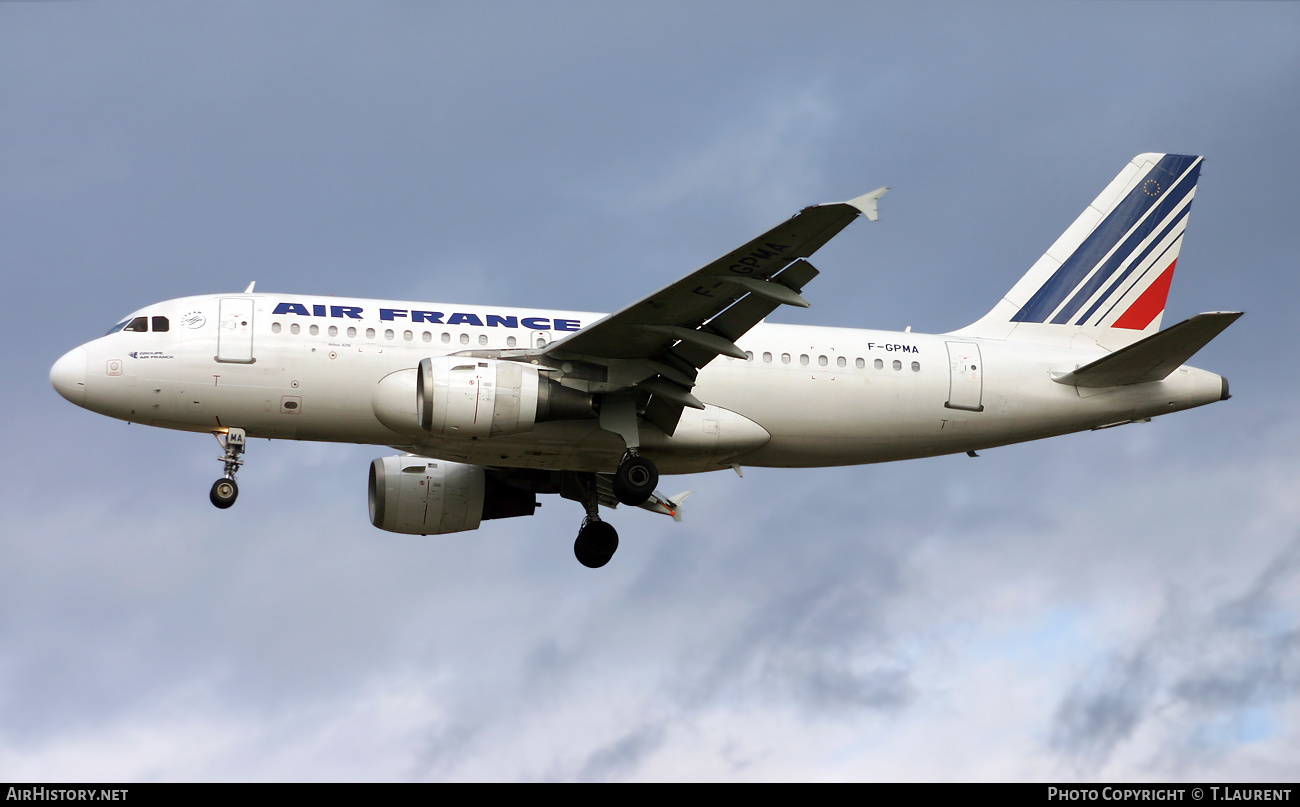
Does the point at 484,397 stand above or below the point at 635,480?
above

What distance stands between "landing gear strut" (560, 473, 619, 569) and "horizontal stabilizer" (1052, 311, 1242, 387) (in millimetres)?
10997

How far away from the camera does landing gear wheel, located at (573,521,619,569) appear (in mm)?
36344

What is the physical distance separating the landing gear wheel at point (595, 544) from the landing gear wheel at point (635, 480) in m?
4.31

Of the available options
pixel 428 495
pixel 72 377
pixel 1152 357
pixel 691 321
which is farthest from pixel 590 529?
pixel 1152 357

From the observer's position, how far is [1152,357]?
3344 centimetres

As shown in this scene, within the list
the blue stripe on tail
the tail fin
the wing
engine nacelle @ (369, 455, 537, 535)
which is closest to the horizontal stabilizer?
the tail fin

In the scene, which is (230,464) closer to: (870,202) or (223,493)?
(223,493)

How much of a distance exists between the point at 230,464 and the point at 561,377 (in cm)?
713

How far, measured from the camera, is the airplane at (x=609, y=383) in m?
30.3

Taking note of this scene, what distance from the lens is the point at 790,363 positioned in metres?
33.2

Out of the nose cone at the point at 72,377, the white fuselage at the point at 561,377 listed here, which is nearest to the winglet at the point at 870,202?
the white fuselage at the point at 561,377

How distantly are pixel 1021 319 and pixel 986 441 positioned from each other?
3.86 meters

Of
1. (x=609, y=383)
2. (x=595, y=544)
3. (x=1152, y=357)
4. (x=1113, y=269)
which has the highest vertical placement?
(x=1113, y=269)

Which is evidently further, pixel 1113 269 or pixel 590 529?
pixel 1113 269
